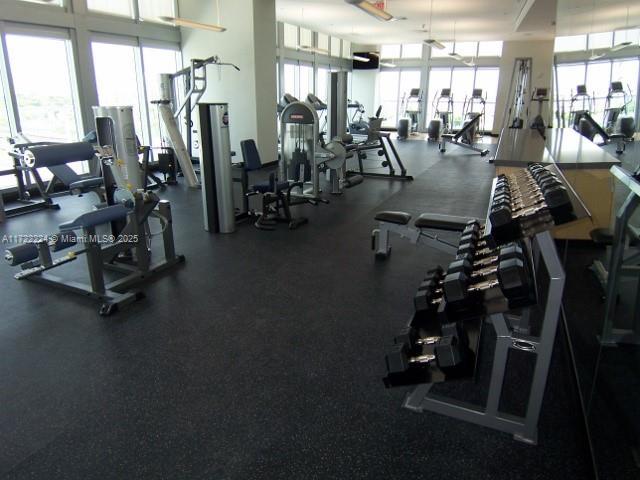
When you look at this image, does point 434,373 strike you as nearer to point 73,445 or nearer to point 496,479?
point 496,479

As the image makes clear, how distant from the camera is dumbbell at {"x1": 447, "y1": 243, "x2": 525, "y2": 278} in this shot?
166cm

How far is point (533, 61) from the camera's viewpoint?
42.2 feet

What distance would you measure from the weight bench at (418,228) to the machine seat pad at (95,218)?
1936 mm

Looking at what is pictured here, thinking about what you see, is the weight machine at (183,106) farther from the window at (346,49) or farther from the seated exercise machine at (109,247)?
the window at (346,49)

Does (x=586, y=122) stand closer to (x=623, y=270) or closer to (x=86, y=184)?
(x=623, y=270)

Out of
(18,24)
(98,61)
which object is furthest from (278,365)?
(98,61)

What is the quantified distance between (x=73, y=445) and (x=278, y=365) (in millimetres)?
928

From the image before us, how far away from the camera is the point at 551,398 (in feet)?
6.54

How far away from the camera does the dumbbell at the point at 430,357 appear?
5.44ft

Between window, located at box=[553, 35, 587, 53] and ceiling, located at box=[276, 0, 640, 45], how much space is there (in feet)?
0.30

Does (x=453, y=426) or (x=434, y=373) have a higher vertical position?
(x=434, y=373)

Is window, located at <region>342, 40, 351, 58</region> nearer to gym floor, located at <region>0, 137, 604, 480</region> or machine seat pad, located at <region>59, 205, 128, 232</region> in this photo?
gym floor, located at <region>0, 137, 604, 480</region>

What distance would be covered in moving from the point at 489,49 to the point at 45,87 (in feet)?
41.7

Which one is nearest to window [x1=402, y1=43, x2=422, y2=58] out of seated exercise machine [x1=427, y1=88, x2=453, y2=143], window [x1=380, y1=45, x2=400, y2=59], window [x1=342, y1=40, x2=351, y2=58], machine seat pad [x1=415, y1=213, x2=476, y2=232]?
window [x1=380, y1=45, x2=400, y2=59]
